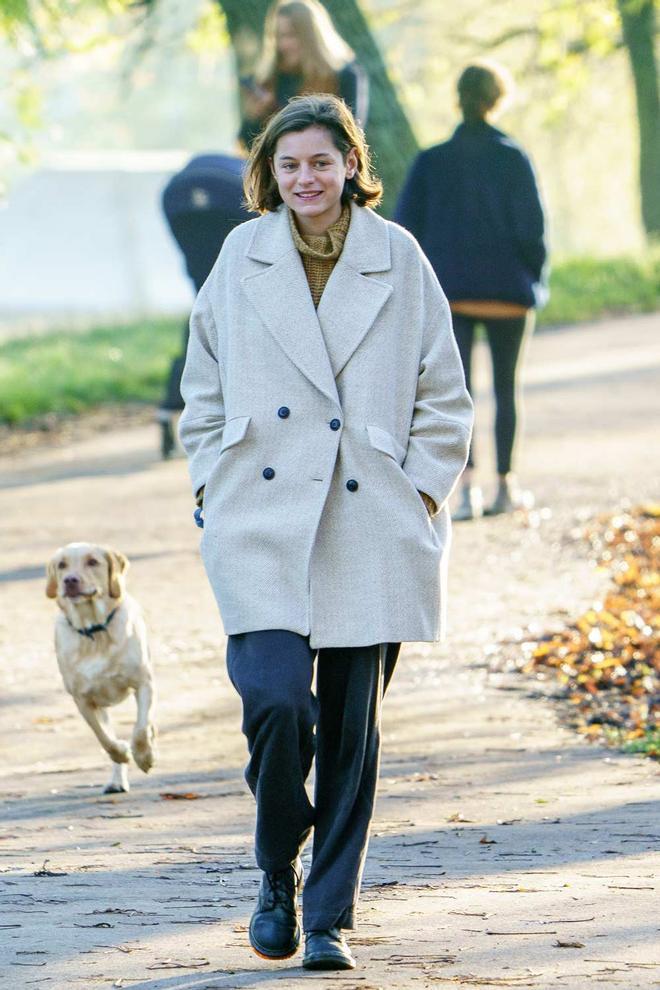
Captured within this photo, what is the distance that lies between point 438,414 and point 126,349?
48.1 ft

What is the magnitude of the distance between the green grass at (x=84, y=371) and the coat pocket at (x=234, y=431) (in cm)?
1069

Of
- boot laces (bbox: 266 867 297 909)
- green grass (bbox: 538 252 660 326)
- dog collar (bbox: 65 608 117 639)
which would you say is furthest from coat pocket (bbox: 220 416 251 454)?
green grass (bbox: 538 252 660 326)

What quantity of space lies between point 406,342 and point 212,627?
4.51 meters

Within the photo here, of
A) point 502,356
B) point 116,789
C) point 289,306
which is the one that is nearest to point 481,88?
point 502,356

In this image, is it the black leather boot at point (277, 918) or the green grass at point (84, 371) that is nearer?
the black leather boot at point (277, 918)

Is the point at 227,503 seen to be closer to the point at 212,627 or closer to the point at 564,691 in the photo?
the point at 564,691

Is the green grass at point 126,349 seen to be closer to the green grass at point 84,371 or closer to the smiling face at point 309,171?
the green grass at point 84,371

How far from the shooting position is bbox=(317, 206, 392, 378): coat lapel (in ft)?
13.6

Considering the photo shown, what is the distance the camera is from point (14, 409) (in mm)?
14688

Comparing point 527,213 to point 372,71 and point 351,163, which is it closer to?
point 372,71

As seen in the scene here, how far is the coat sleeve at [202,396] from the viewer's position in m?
4.22

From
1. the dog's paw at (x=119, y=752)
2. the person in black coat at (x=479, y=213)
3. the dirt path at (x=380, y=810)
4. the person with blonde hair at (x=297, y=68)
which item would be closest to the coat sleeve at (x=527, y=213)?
the person in black coat at (x=479, y=213)

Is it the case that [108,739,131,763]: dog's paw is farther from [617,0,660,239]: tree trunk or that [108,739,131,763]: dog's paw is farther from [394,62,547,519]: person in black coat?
[617,0,660,239]: tree trunk

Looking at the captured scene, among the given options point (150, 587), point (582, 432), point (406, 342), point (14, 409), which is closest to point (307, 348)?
point (406, 342)
